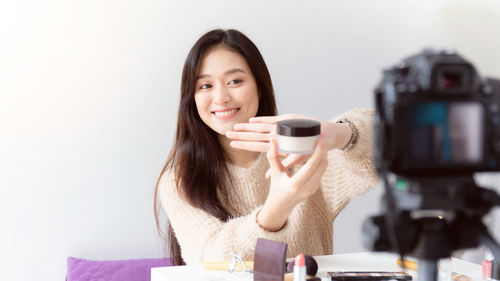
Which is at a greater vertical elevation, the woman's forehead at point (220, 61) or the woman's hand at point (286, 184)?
the woman's forehead at point (220, 61)

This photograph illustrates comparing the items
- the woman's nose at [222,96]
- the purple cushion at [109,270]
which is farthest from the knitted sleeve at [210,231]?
the purple cushion at [109,270]

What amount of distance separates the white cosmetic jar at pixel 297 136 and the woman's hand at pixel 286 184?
0.04 metres

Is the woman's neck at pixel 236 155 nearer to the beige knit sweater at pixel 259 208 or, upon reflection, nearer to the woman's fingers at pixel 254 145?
the beige knit sweater at pixel 259 208

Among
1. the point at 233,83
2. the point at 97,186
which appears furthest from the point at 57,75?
the point at 233,83

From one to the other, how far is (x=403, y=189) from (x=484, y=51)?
2.12 metres

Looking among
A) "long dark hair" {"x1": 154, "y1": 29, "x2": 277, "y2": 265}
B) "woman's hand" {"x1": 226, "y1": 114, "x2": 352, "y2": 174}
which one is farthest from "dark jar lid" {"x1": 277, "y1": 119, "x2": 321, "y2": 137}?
"long dark hair" {"x1": 154, "y1": 29, "x2": 277, "y2": 265}

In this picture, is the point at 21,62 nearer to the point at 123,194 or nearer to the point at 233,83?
the point at 123,194

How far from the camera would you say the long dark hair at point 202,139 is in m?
1.73

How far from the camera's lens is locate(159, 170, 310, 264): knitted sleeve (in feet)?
4.66

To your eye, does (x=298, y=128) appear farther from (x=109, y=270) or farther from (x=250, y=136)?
(x=109, y=270)

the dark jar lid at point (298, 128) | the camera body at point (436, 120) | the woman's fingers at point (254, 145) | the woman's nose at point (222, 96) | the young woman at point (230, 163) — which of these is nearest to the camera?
the camera body at point (436, 120)

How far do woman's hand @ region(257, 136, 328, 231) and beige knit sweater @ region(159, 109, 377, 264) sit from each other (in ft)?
0.12

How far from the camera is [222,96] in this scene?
170 cm

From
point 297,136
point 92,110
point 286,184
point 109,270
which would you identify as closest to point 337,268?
point 286,184
